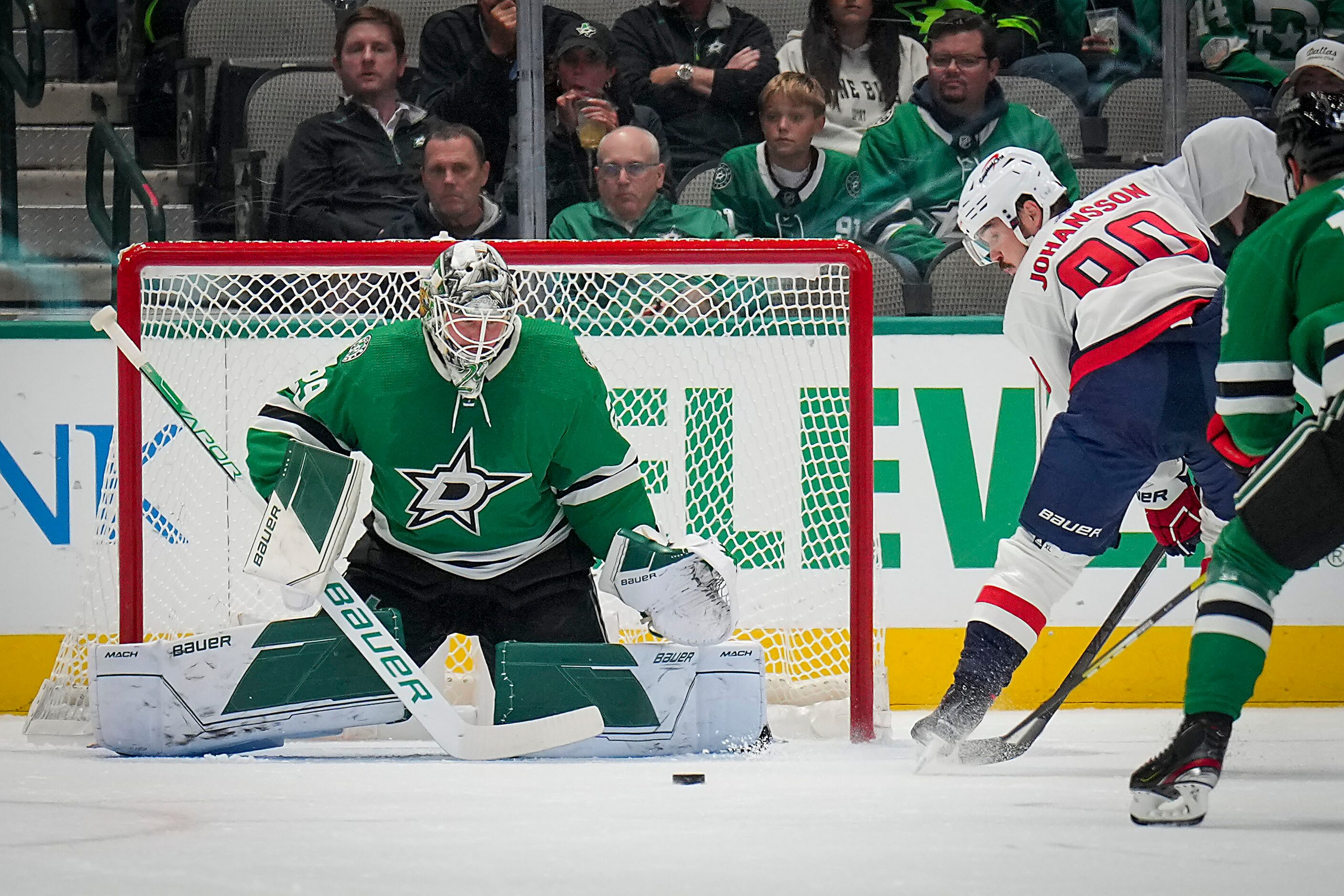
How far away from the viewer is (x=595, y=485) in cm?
288

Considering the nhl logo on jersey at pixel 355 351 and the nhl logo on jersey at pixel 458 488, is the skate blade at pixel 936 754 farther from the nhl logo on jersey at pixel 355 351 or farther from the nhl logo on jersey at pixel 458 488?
the nhl logo on jersey at pixel 355 351

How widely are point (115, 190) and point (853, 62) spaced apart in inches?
74.6

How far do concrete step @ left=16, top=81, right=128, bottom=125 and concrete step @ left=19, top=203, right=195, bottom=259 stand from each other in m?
0.23

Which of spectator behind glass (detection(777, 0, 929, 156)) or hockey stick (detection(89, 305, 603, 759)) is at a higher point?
spectator behind glass (detection(777, 0, 929, 156))

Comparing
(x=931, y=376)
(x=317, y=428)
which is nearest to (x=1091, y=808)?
(x=317, y=428)

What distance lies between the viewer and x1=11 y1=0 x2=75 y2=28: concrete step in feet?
13.0

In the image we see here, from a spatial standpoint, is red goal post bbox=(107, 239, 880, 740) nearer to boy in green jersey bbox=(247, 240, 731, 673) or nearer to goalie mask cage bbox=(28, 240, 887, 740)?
goalie mask cage bbox=(28, 240, 887, 740)

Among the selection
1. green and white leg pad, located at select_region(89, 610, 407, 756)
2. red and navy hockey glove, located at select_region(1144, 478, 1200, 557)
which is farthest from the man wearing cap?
green and white leg pad, located at select_region(89, 610, 407, 756)

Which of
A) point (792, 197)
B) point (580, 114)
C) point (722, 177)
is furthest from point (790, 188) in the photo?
point (580, 114)

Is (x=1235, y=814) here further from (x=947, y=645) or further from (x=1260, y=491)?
(x=947, y=645)

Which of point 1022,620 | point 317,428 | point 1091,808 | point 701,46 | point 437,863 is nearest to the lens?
point 437,863

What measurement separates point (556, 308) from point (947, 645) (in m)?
1.25

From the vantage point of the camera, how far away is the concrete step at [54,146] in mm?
3818

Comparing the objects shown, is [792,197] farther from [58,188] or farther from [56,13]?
[56,13]
